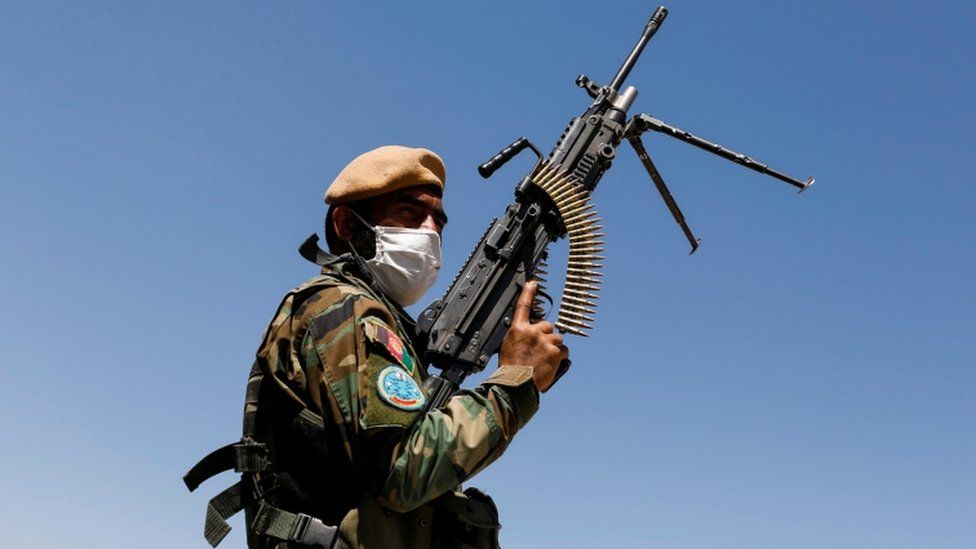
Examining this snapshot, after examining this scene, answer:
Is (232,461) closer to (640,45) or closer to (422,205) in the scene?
(422,205)

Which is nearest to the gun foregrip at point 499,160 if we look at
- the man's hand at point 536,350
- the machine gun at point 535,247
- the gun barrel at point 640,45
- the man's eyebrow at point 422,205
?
the machine gun at point 535,247

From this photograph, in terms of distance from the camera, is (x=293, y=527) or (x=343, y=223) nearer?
(x=293, y=527)

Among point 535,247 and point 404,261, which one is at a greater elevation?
point 535,247

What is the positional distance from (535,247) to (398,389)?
2936 millimetres

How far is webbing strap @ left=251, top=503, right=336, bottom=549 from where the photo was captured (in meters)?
5.04

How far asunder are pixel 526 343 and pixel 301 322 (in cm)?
125

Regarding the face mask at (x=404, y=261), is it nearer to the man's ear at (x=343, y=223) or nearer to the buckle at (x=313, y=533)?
the man's ear at (x=343, y=223)

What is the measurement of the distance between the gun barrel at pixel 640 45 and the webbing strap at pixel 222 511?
5.29m

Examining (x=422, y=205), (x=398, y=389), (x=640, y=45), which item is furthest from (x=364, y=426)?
(x=640, y=45)

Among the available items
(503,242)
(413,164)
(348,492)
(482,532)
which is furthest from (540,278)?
(348,492)

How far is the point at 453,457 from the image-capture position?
16.5ft

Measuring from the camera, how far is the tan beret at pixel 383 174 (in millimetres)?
6566

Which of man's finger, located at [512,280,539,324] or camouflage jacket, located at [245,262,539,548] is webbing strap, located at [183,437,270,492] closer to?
camouflage jacket, located at [245,262,539,548]

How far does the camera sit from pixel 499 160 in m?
8.77
